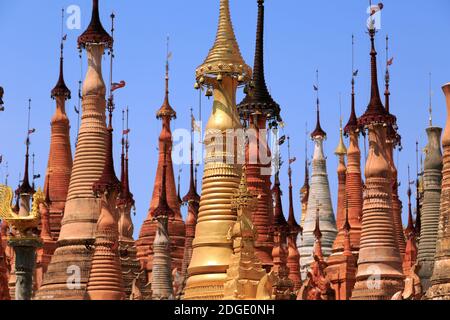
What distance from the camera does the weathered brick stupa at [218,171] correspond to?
4488cm

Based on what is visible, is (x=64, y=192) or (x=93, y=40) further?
(x=64, y=192)

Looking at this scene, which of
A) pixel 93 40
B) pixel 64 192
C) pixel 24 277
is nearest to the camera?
pixel 24 277

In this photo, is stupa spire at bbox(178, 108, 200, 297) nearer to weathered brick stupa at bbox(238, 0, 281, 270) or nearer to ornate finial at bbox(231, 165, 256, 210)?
weathered brick stupa at bbox(238, 0, 281, 270)

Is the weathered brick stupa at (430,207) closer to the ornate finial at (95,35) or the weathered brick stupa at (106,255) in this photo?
the weathered brick stupa at (106,255)

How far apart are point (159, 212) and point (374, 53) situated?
13.1 m

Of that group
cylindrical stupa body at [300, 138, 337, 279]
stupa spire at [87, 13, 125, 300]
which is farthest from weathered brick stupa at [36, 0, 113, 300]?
cylindrical stupa body at [300, 138, 337, 279]

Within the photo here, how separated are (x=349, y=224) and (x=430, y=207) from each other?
10238 millimetres

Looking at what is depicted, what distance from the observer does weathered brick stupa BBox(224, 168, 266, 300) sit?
139 ft

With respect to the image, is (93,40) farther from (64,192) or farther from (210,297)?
(210,297)

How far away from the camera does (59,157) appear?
65375 mm

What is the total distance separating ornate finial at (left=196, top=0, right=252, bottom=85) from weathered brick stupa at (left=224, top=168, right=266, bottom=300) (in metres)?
5.24

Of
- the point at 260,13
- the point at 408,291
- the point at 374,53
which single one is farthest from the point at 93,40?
the point at 408,291

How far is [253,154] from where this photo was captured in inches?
2151

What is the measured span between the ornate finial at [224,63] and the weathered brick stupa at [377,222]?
31.7ft
